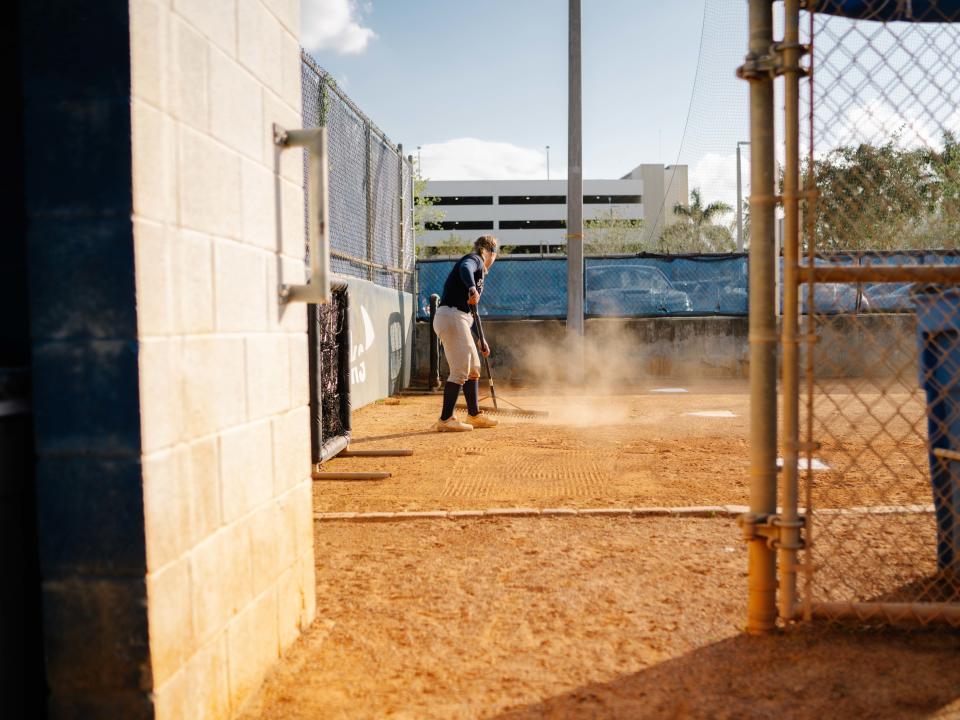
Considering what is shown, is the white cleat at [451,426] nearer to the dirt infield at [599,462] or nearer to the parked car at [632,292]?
the dirt infield at [599,462]

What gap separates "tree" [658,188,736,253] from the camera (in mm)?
55225

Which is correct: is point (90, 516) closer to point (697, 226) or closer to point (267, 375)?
point (267, 375)

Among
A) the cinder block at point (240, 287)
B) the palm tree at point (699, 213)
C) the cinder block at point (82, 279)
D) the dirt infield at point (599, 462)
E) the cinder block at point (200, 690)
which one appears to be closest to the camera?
the cinder block at point (82, 279)

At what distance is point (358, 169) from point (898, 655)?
9809 mm

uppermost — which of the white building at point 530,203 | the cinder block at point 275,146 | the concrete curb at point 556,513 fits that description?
the white building at point 530,203

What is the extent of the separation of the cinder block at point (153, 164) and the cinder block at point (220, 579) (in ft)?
2.94

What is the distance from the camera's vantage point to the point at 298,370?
3.05 m

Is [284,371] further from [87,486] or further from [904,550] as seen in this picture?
[904,550]

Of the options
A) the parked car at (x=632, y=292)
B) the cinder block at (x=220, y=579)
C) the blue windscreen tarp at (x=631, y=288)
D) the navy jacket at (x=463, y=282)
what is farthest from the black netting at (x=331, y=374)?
the parked car at (x=632, y=292)

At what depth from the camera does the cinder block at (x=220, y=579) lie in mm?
2221

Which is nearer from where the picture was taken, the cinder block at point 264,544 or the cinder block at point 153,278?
the cinder block at point 153,278

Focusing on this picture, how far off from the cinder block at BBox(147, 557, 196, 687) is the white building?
96068mm

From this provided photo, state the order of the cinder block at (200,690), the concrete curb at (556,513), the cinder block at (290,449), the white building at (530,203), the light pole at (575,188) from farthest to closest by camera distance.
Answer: the white building at (530,203), the light pole at (575,188), the concrete curb at (556,513), the cinder block at (290,449), the cinder block at (200,690)

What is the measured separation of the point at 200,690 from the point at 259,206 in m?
1.44
